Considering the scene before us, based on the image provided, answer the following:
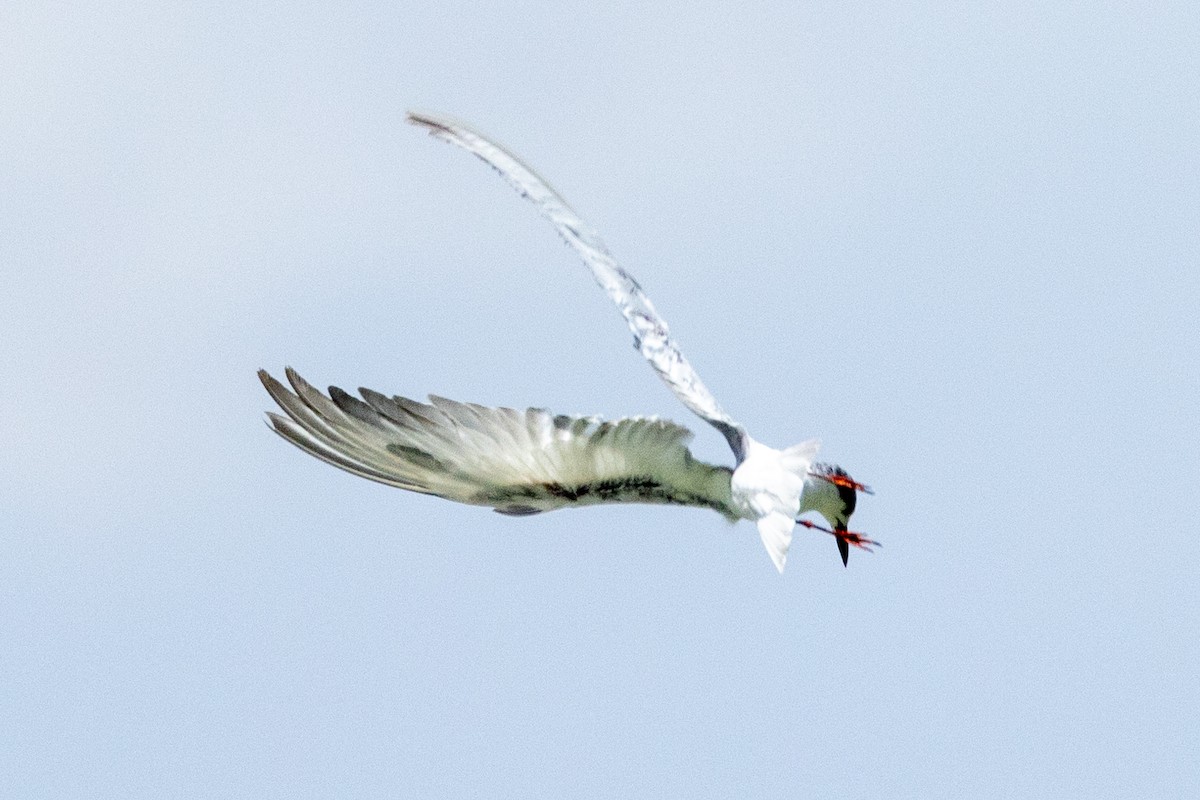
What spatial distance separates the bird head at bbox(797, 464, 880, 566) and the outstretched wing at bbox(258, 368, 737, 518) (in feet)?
3.07

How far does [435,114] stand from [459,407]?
264cm

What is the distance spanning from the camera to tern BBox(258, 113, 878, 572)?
19.9 metres

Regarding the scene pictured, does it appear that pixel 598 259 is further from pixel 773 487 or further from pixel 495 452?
pixel 773 487

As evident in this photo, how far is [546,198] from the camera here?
67.6ft

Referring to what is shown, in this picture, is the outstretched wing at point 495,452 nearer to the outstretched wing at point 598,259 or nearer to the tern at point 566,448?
the tern at point 566,448

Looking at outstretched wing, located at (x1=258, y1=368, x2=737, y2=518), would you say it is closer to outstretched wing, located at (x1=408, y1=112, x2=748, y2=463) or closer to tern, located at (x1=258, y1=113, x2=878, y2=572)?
tern, located at (x1=258, y1=113, x2=878, y2=572)

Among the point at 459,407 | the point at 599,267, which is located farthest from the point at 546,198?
the point at 459,407

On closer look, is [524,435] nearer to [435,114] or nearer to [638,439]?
[638,439]

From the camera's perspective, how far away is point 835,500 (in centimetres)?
2139

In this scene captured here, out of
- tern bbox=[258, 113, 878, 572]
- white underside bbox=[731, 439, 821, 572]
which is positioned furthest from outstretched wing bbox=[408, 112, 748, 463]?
white underside bbox=[731, 439, 821, 572]

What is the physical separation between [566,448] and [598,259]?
169 cm

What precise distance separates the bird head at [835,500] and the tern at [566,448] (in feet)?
0.04

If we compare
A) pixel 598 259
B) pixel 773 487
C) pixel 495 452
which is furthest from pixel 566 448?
pixel 773 487

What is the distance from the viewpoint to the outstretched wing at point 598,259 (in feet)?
67.2
